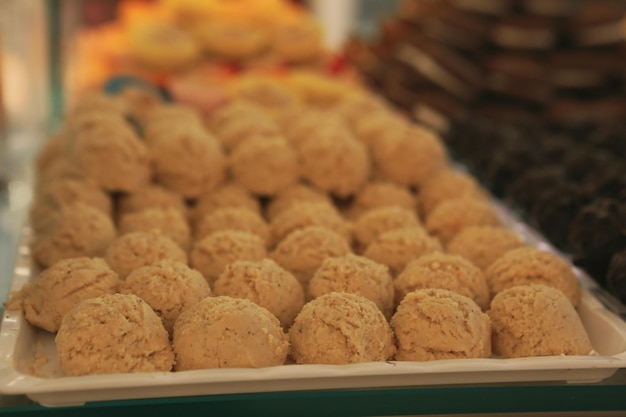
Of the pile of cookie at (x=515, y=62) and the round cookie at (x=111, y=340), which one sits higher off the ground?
the pile of cookie at (x=515, y=62)

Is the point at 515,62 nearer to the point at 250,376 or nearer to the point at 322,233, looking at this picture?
the point at 322,233

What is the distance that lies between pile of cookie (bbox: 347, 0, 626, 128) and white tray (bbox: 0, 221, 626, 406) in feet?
6.65

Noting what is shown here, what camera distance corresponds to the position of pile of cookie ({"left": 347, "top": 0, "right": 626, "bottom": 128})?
3195mm

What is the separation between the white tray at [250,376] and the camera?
1.08 metres

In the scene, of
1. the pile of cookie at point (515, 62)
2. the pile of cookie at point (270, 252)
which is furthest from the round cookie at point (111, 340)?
the pile of cookie at point (515, 62)

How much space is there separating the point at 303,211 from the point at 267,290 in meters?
0.38

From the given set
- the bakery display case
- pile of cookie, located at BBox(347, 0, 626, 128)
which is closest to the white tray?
the bakery display case

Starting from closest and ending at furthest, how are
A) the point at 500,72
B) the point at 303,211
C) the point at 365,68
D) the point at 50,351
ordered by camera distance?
the point at 50,351, the point at 303,211, the point at 500,72, the point at 365,68

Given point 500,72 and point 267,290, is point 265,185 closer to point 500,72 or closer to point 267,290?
point 267,290

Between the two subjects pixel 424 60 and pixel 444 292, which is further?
pixel 424 60

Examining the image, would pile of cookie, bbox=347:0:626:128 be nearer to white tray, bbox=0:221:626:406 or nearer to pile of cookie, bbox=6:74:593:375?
pile of cookie, bbox=6:74:593:375

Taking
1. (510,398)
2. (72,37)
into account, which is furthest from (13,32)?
(510,398)

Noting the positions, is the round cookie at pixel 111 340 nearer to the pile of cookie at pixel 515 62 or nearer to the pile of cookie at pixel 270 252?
the pile of cookie at pixel 270 252

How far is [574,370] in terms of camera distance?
1.20 metres
